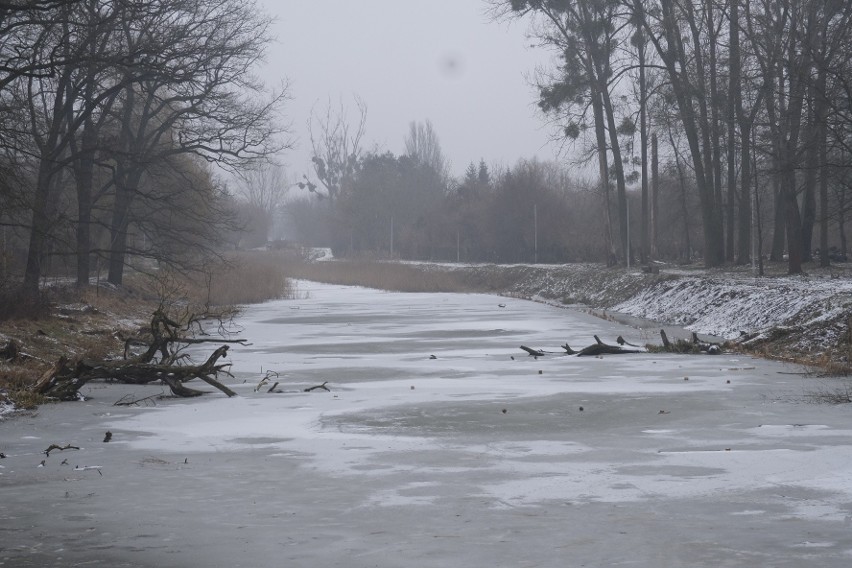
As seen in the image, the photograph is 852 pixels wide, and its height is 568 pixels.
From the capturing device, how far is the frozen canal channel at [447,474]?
6.81m

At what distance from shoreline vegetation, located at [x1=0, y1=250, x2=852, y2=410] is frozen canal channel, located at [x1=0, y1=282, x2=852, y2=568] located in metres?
2.22

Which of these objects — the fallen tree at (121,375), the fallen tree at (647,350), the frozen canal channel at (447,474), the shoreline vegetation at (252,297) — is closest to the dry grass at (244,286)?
the shoreline vegetation at (252,297)

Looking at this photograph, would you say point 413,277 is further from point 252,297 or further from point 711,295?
point 711,295

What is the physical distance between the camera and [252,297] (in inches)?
1751

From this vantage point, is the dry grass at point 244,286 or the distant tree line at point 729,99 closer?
the distant tree line at point 729,99

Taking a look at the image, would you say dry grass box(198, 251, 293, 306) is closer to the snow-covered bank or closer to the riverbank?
the riverbank

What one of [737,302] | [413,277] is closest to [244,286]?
[413,277]

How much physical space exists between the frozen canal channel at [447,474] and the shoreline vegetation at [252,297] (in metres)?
2.22

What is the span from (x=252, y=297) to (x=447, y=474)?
36.0 metres

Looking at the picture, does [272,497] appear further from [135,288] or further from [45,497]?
[135,288]

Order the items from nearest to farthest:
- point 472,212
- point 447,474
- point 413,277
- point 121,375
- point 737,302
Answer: point 447,474 < point 121,375 < point 737,302 < point 413,277 < point 472,212

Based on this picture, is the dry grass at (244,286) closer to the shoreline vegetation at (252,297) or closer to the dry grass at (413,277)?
the shoreline vegetation at (252,297)

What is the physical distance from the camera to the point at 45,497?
8367mm

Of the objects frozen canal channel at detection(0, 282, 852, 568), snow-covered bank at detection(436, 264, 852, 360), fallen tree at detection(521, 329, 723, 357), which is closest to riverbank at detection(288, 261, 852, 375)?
snow-covered bank at detection(436, 264, 852, 360)
